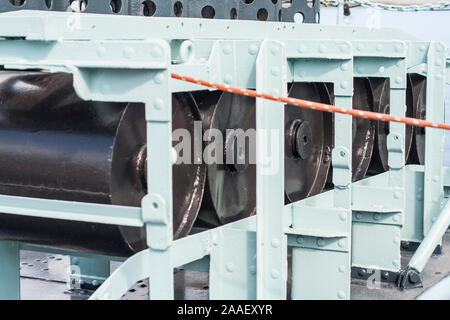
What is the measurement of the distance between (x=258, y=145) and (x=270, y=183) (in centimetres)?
15

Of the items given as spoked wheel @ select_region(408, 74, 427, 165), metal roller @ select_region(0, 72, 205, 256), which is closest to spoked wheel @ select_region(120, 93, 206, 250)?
metal roller @ select_region(0, 72, 205, 256)

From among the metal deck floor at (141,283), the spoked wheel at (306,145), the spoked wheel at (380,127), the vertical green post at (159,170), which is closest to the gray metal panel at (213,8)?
the spoked wheel at (306,145)

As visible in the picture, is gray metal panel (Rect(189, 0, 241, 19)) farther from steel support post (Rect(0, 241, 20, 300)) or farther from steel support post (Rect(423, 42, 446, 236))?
steel support post (Rect(0, 241, 20, 300))

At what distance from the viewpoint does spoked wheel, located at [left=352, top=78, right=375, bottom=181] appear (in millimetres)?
5148

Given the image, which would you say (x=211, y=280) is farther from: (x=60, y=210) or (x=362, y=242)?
(x=362, y=242)

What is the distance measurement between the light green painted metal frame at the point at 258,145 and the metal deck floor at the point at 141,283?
0.69 ft

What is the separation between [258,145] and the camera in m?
3.49

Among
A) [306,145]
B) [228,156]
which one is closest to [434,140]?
[306,145]

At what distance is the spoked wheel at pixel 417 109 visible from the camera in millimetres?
5905

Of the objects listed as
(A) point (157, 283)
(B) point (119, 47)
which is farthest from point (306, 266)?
(B) point (119, 47)

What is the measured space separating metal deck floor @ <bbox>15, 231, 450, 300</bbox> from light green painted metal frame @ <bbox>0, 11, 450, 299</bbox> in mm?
210

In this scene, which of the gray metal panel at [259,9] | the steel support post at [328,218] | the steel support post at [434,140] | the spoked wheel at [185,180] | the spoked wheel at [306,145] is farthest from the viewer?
the steel support post at [434,140]

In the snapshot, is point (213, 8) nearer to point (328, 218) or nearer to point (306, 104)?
point (328, 218)

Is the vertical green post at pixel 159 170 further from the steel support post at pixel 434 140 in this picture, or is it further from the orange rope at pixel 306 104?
the steel support post at pixel 434 140
